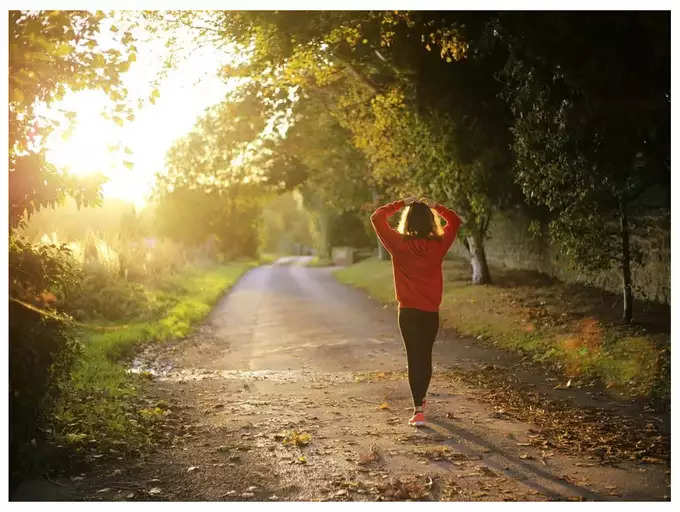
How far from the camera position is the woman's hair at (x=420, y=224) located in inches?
274

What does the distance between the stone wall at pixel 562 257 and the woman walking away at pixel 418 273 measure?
238 inches

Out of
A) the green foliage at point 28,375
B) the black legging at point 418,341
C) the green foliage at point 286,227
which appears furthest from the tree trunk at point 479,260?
the green foliage at point 286,227

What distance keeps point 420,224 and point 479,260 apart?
13.5 meters

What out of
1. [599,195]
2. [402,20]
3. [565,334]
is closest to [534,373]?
[565,334]

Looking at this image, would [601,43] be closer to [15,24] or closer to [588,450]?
[588,450]

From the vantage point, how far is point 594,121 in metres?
9.37

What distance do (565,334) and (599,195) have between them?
2.43 metres

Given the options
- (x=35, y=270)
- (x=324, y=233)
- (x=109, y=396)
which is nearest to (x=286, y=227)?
(x=324, y=233)

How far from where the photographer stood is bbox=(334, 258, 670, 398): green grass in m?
8.99

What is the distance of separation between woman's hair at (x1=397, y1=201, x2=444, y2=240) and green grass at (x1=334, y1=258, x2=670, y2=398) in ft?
11.1

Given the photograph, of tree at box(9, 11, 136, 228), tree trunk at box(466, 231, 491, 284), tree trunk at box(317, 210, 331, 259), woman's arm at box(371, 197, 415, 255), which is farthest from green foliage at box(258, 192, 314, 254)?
tree at box(9, 11, 136, 228)

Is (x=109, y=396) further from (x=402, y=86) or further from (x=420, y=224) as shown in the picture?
(x=402, y=86)

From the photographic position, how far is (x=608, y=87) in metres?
8.19

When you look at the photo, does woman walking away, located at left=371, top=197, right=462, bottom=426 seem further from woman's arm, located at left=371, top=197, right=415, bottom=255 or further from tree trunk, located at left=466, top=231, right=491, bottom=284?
tree trunk, located at left=466, top=231, right=491, bottom=284
